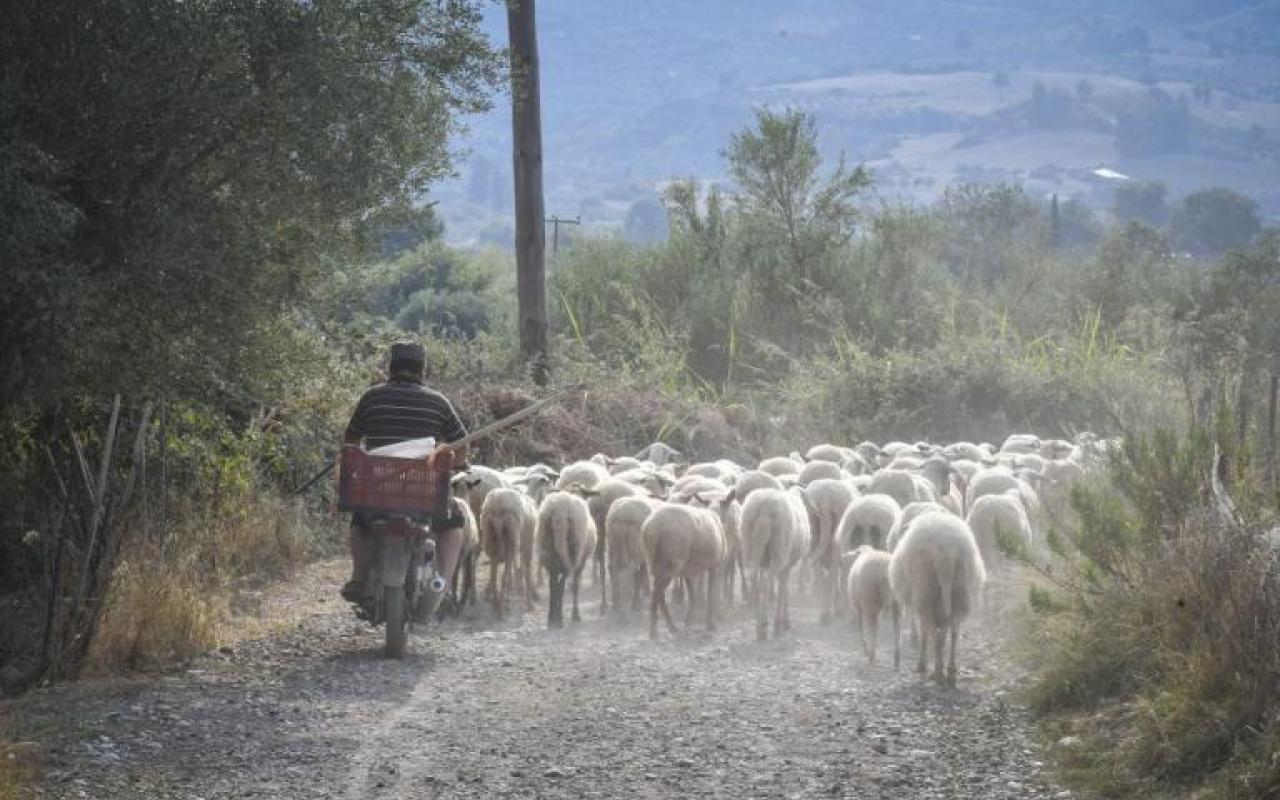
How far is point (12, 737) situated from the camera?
8.67 m

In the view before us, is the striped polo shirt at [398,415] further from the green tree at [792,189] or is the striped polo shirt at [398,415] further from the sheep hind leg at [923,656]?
the green tree at [792,189]

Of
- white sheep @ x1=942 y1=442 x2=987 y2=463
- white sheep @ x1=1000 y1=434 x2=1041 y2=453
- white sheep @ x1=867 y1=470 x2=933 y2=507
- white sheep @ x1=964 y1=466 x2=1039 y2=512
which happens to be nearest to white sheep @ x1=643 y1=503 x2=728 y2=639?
white sheep @ x1=867 y1=470 x2=933 y2=507

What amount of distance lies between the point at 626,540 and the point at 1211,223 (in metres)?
133

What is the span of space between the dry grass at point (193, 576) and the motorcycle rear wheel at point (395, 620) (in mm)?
1266

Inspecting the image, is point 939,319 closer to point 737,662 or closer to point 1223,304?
point 1223,304

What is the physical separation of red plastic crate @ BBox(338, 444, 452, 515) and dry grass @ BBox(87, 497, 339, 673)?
1.39 metres

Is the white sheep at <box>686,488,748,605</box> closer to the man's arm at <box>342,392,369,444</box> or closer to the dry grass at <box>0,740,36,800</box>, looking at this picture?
the man's arm at <box>342,392,369,444</box>

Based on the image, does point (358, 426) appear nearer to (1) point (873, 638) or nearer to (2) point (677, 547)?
(2) point (677, 547)

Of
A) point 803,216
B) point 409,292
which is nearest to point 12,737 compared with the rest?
point 803,216

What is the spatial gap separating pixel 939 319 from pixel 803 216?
5.17m

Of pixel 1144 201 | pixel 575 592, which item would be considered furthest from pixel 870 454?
pixel 1144 201

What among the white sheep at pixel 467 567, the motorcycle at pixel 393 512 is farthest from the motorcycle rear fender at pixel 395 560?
the white sheep at pixel 467 567

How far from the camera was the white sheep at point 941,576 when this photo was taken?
432 inches

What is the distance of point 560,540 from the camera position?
13602 mm
